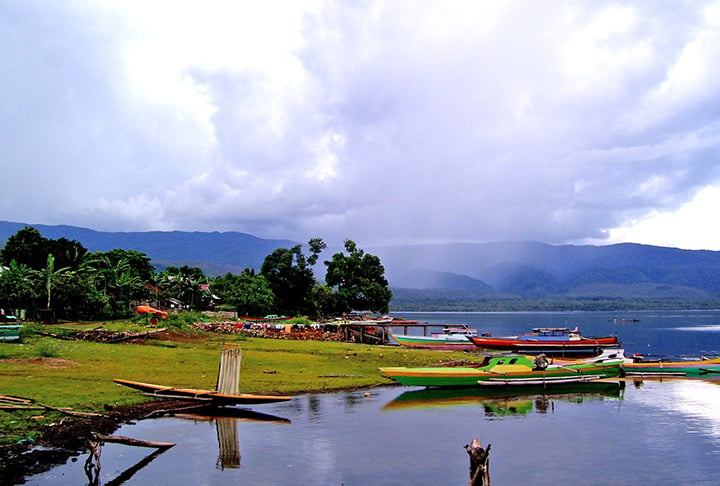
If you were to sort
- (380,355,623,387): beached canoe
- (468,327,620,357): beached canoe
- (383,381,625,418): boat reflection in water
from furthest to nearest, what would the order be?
(468,327,620,357): beached canoe < (380,355,623,387): beached canoe < (383,381,625,418): boat reflection in water

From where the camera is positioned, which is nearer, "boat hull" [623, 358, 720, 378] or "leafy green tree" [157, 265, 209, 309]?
"boat hull" [623, 358, 720, 378]

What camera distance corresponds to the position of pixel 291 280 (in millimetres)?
94250

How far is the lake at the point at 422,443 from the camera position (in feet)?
53.4

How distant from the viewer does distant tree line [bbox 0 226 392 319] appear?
187ft

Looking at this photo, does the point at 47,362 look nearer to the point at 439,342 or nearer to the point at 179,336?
the point at 179,336

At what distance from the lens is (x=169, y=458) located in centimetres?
1705

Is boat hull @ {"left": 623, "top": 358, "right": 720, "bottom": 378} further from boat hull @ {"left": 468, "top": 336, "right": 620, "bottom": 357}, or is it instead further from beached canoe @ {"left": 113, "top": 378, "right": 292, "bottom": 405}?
beached canoe @ {"left": 113, "top": 378, "right": 292, "bottom": 405}

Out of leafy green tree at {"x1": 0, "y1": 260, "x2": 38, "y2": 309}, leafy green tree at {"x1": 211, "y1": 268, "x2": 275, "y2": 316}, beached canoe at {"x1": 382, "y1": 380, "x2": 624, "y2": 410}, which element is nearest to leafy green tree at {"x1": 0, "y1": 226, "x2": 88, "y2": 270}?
leafy green tree at {"x1": 0, "y1": 260, "x2": 38, "y2": 309}

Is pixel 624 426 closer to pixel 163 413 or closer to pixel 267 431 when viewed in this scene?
pixel 267 431

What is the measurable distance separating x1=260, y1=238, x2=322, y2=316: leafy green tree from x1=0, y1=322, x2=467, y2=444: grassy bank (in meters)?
44.9

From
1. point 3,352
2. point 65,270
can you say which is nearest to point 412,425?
point 3,352

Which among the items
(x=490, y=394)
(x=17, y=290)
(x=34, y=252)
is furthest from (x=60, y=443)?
(x=34, y=252)

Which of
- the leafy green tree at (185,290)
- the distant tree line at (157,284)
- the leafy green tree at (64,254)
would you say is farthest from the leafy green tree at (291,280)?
the leafy green tree at (64,254)

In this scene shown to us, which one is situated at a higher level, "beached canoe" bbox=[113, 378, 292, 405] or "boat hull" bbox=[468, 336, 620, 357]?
"beached canoe" bbox=[113, 378, 292, 405]
